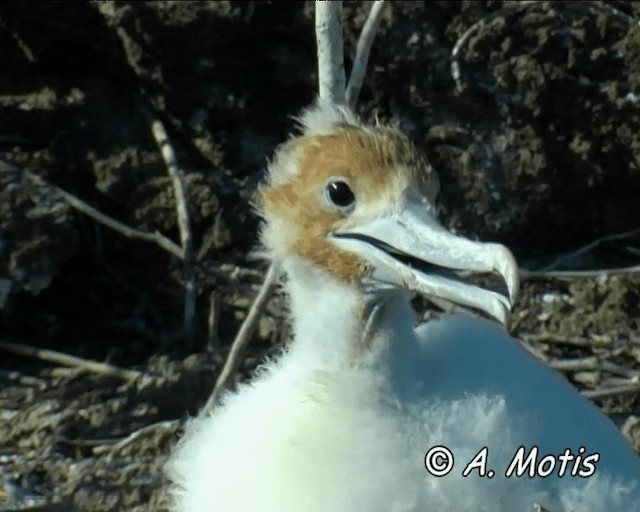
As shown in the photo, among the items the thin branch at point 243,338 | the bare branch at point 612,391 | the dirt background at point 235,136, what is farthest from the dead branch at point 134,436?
the bare branch at point 612,391

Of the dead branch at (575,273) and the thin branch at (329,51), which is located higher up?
the dead branch at (575,273)

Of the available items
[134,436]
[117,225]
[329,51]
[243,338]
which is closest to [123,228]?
[117,225]

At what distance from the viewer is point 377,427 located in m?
2.99

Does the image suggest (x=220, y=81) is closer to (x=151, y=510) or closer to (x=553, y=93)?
(x=553, y=93)

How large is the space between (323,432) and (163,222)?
6.73 feet

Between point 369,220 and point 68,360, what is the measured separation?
1.90 metres

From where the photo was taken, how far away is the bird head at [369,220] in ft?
9.08

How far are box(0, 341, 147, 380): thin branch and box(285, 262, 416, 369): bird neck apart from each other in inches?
60.1

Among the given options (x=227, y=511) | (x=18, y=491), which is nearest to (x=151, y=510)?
(x=18, y=491)

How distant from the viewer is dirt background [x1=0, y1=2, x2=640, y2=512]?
15.8 feet

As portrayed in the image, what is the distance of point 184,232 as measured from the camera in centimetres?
477

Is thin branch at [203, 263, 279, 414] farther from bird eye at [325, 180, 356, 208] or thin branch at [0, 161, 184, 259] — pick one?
bird eye at [325, 180, 356, 208]

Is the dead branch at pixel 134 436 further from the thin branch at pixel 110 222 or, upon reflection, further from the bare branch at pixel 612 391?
the bare branch at pixel 612 391

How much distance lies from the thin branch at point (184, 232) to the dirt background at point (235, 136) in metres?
0.06
